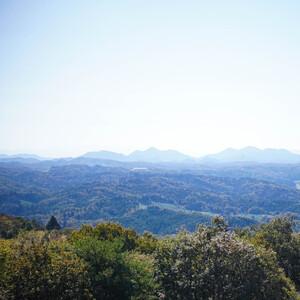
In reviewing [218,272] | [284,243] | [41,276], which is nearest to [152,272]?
[218,272]

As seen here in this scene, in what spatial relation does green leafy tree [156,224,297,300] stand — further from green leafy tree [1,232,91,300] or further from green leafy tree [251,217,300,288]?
green leafy tree [251,217,300,288]

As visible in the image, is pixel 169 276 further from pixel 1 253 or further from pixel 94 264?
pixel 1 253

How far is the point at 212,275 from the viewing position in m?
26.9

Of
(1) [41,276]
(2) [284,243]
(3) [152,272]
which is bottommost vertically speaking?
(2) [284,243]

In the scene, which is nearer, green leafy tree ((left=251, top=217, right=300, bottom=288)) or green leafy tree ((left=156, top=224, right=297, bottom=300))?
green leafy tree ((left=156, top=224, right=297, bottom=300))

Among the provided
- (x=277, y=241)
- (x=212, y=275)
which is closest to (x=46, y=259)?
(x=212, y=275)

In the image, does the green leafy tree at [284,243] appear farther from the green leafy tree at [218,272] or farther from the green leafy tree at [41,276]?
the green leafy tree at [41,276]

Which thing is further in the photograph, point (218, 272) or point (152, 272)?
point (152, 272)

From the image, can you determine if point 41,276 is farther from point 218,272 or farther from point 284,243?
point 284,243

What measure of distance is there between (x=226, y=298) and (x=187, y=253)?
3.99 meters

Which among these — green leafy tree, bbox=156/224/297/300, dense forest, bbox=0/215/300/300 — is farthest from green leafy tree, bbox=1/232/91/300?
green leafy tree, bbox=156/224/297/300

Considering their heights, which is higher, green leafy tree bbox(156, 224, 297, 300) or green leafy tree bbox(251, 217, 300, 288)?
green leafy tree bbox(156, 224, 297, 300)

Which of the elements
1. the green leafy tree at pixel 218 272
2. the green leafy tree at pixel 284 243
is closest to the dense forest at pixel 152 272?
the green leafy tree at pixel 218 272

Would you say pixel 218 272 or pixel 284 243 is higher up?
pixel 218 272
